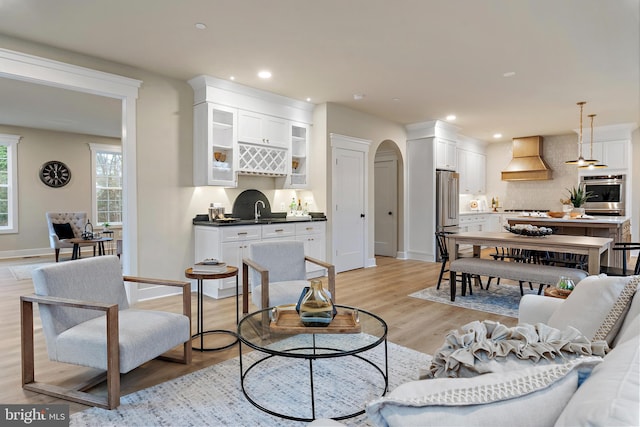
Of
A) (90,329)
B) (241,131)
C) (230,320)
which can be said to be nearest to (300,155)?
(241,131)

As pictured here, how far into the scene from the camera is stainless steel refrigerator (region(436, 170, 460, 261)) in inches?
288

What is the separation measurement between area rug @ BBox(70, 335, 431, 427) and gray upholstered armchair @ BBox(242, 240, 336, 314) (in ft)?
1.59

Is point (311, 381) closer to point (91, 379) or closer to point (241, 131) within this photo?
point (91, 379)

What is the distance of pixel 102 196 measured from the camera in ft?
29.1

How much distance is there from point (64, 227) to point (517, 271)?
8.06 metres

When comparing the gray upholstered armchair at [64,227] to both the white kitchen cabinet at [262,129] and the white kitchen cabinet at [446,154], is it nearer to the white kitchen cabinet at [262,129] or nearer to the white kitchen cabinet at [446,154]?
the white kitchen cabinet at [262,129]

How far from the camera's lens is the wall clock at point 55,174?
8055 mm

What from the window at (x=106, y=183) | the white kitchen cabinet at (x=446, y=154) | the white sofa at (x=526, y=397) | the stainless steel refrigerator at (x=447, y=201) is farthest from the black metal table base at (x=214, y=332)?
the window at (x=106, y=183)

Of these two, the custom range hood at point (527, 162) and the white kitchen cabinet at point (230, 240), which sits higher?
the custom range hood at point (527, 162)

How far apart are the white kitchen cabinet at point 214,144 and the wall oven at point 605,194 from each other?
736cm

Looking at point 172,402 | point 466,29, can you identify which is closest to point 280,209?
point 466,29

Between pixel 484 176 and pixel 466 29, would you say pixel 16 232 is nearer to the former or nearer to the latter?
pixel 466 29

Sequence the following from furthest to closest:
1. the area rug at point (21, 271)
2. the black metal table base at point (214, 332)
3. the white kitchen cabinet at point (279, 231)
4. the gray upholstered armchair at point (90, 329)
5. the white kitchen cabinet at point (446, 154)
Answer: the white kitchen cabinet at point (446, 154), the area rug at point (21, 271), the white kitchen cabinet at point (279, 231), the black metal table base at point (214, 332), the gray upholstered armchair at point (90, 329)

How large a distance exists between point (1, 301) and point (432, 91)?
608 centimetres
